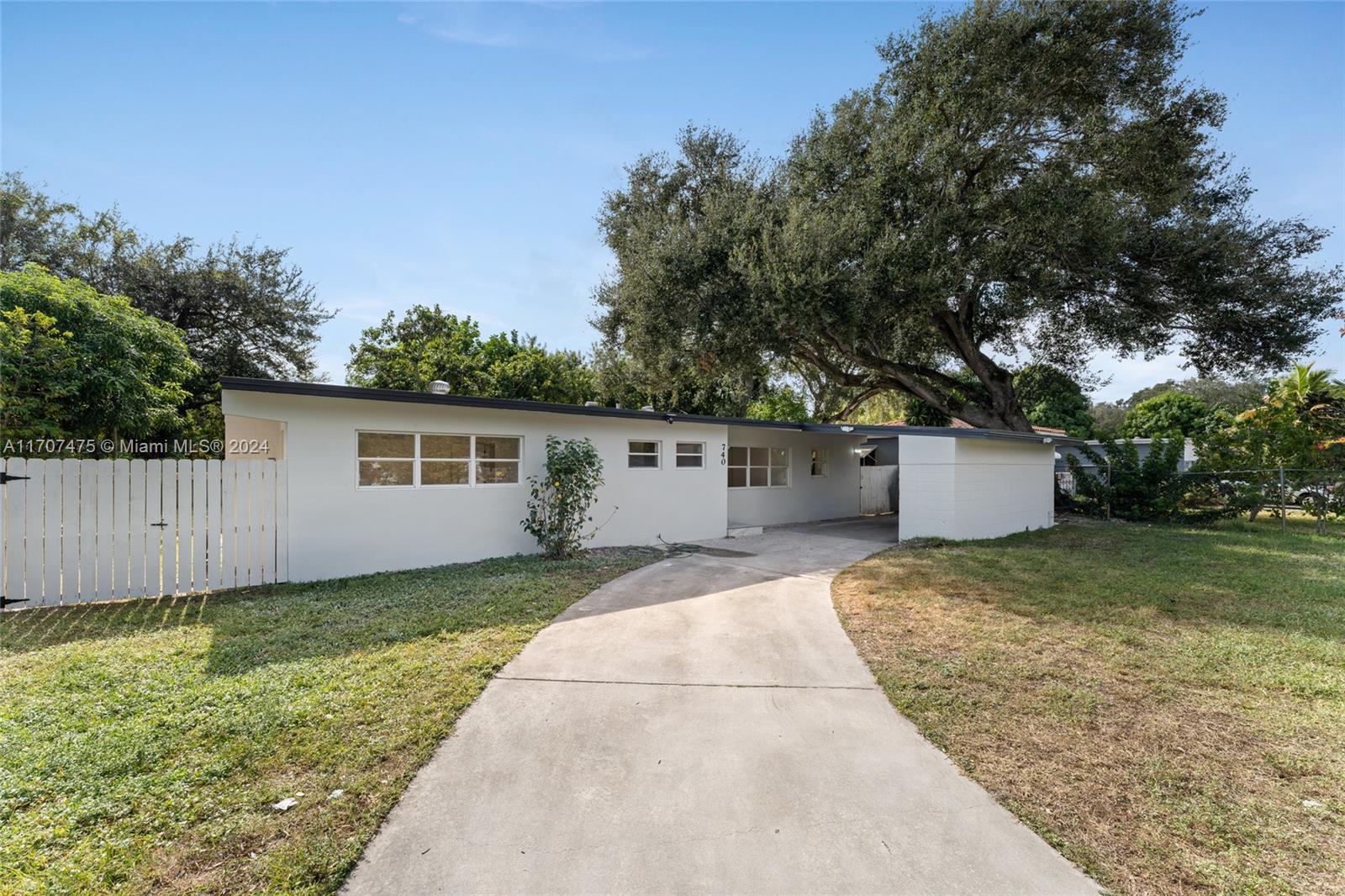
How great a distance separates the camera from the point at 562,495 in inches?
342

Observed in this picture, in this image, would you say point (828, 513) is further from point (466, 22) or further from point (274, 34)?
point (274, 34)

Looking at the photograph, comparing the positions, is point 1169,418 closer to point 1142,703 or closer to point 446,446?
point 1142,703

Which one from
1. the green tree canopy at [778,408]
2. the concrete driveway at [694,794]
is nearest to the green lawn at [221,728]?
the concrete driveway at [694,794]

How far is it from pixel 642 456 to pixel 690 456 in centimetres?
125

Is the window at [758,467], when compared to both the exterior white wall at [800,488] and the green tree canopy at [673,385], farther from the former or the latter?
the green tree canopy at [673,385]

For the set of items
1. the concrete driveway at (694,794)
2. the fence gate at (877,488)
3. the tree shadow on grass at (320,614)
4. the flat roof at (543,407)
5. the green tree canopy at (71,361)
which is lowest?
the concrete driveway at (694,794)

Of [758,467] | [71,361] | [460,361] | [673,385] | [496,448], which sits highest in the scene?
[460,361]

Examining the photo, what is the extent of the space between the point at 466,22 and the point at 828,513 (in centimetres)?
1313

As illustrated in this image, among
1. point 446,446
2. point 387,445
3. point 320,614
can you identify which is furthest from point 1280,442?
point 320,614

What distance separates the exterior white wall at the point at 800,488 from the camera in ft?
44.3

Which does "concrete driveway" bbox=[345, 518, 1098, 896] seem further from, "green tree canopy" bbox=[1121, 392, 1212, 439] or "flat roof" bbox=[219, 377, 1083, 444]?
"green tree canopy" bbox=[1121, 392, 1212, 439]

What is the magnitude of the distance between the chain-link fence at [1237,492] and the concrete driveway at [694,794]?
14.1 metres

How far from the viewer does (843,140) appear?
12562 mm

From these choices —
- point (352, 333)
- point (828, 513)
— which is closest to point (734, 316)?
point (828, 513)
